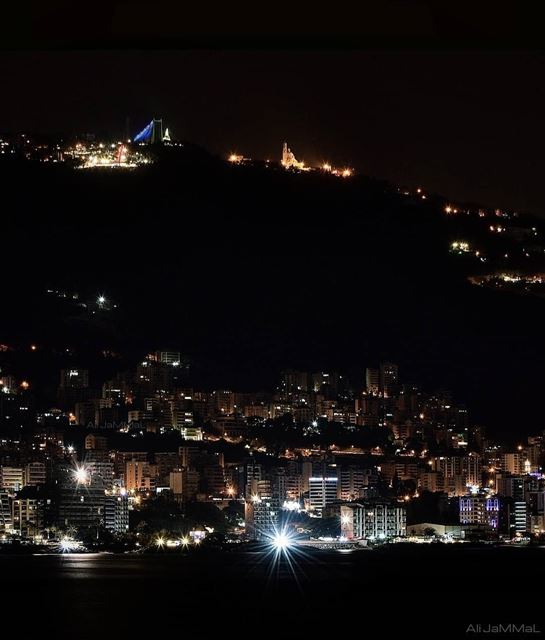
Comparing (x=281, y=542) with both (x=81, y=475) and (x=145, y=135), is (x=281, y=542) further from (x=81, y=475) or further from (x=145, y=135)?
(x=145, y=135)

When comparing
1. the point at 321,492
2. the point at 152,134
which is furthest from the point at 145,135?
the point at 321,492

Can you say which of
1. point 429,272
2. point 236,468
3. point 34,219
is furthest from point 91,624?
point 34,219

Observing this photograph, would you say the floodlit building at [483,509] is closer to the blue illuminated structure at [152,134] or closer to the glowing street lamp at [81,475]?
the glowing street lamp at [81,475]

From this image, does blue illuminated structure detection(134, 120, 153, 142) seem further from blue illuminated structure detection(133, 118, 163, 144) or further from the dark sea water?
the dark sea water

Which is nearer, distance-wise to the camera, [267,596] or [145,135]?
[267,596]

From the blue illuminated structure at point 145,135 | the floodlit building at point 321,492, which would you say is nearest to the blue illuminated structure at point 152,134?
the blue illuminated structure at point 145,135

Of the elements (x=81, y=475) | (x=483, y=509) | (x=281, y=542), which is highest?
(x=81, y=475)

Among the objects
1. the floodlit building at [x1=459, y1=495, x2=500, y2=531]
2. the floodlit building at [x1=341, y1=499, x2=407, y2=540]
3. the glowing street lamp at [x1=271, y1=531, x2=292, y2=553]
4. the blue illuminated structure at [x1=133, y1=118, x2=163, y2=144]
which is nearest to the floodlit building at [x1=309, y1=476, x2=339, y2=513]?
the floodlit building at [x1=341, y1=499, x2=407, y2=540]

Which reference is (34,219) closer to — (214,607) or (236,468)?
(236,468)
